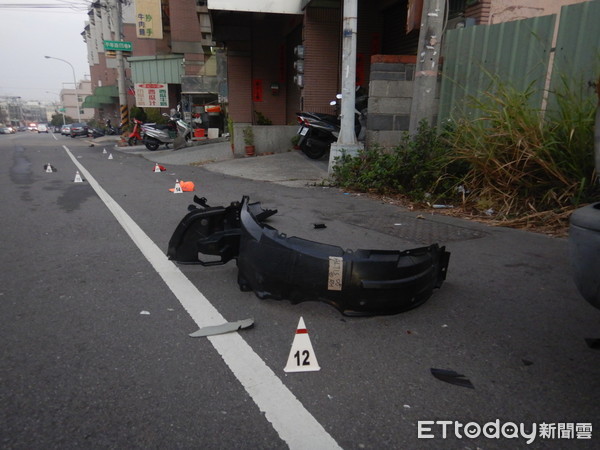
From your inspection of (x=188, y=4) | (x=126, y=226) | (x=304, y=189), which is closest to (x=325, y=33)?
(x=304, y=189)

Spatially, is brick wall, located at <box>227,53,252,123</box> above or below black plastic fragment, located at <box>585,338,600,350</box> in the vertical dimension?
above

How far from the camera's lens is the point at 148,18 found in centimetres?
2631

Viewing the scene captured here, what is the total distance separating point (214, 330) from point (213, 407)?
0.71m

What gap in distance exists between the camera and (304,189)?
7.78 meters

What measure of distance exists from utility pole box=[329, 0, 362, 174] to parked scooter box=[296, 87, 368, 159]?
1.91 metres

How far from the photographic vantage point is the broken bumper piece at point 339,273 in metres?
2.52

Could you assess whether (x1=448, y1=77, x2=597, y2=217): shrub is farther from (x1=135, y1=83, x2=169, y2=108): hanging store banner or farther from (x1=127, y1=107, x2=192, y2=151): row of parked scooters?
(x1=135, y1=83, x2=169, y2=108): hanging store banner

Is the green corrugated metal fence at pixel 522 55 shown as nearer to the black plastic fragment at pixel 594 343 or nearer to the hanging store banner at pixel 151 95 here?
the black plastic fragment at pixel 594 343

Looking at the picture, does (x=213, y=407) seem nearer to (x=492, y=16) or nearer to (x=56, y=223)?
(x=56, y=223)

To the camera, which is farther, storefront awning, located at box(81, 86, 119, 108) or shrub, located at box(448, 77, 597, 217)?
storefront awning, located at box(81, 86, 119, 108)

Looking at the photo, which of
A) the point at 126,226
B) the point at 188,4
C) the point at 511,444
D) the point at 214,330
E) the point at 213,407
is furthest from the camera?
the point at 188,4

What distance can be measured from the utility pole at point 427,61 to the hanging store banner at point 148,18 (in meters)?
24.5

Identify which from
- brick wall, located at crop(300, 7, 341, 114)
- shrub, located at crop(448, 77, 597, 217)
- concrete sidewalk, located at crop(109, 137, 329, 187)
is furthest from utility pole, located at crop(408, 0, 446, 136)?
brick wall, located at crop(300, 7, 341, 114)

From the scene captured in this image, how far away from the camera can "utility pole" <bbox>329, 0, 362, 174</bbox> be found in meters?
7.63
